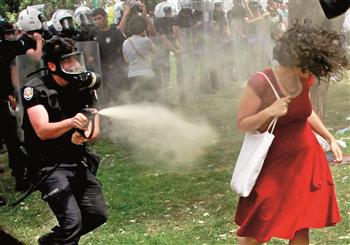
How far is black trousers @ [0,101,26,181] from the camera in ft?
24.2

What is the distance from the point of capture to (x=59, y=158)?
169 inches

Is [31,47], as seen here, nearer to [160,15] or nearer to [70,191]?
[70,191]

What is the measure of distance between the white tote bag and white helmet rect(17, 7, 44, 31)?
524 cm

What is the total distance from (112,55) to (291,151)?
6.92m

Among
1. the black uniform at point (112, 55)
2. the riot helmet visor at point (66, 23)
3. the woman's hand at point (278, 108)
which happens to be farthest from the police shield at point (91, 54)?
the woman's hand at point (278, 108)

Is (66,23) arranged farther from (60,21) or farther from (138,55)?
(138,55)

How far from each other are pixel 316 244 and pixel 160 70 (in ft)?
25.2

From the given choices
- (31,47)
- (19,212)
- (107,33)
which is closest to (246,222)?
(19,212)

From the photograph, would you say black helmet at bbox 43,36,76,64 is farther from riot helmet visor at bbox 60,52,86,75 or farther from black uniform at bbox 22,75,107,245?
black uniform at bbox 22,75,107,245

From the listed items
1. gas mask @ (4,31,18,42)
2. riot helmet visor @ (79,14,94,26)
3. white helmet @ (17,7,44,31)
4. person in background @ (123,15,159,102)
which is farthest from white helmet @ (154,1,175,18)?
gas mask @ (4,31,18,42)

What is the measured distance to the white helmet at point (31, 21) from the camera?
8469mm

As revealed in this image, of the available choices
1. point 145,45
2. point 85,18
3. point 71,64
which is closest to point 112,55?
point 145,45

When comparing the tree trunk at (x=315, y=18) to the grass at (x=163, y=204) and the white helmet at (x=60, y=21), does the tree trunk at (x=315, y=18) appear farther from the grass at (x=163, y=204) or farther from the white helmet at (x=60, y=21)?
the white helmet at (x=60, y=21)

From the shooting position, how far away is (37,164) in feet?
14.1
